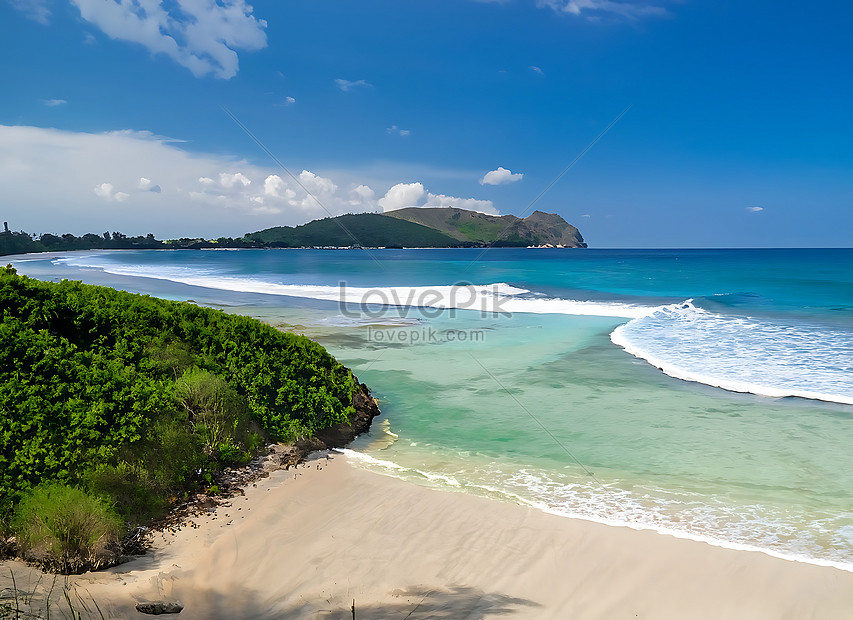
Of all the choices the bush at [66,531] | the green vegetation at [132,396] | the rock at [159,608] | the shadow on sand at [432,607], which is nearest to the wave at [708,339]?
the shadow on sand at [432,607]

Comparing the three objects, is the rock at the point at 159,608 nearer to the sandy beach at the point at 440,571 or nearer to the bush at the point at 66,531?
the sandy beach at the point at 440,571

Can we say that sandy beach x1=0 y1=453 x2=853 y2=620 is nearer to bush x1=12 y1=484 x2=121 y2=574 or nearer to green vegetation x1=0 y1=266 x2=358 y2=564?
bush x1=12 y1=484 x2=121 y2=574

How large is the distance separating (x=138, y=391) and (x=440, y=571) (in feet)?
13.3

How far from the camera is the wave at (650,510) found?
553cm

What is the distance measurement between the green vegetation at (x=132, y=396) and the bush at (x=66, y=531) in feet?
0.07

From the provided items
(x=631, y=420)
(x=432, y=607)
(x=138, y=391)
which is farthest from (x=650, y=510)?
(x=138, y=391)

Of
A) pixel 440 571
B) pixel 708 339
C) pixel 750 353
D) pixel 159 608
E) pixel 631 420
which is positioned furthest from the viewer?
Result: pixel 708 339

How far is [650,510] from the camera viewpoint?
20.6ft

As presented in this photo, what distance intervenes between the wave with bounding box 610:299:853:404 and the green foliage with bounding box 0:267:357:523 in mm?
9055

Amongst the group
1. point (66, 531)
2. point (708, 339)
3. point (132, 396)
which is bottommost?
point (66, 531)

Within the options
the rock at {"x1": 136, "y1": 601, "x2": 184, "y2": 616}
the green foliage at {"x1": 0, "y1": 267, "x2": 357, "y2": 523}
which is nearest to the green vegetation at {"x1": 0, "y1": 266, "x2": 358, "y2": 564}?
the green foliage at {"x1": 0, "y1": 267, "x2": 357, "y2": 523}

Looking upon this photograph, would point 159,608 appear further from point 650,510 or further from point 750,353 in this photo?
point 750,353

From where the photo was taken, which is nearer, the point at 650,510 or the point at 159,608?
the point at 159,608

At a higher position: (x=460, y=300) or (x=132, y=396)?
(x=460, y=300)
